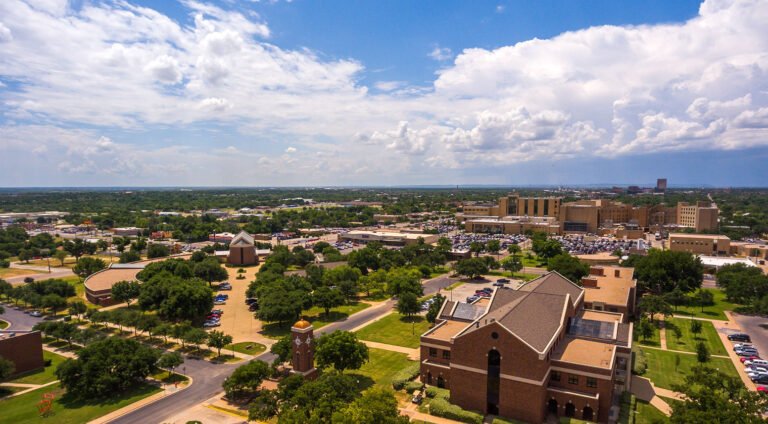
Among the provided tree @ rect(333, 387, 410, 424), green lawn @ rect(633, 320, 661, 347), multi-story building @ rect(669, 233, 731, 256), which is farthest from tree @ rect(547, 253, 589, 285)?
tree @ rect(333, 387, 410, 424)

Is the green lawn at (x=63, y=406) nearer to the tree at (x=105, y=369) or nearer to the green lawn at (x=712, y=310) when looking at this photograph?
the tree at (x=105, y=369)

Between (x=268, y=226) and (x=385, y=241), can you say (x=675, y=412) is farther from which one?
(x=268, y=226)

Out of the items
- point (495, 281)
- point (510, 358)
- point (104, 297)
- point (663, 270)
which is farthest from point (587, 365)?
point (104, 297)

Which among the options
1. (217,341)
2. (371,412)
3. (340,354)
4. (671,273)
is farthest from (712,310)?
(217,341)

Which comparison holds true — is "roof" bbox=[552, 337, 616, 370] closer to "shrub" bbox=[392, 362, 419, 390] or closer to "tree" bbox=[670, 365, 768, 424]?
"tree" bbox=[670, 365, 768, 424]

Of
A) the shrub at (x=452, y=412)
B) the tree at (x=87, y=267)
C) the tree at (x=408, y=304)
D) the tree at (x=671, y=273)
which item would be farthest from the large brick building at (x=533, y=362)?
the tree at (x=87, y=267)

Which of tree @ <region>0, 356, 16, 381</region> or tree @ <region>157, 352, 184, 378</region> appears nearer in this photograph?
tree @ <region>0, 356, 16, 381</region>

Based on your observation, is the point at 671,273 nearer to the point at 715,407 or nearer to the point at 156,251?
the point at 715,407
